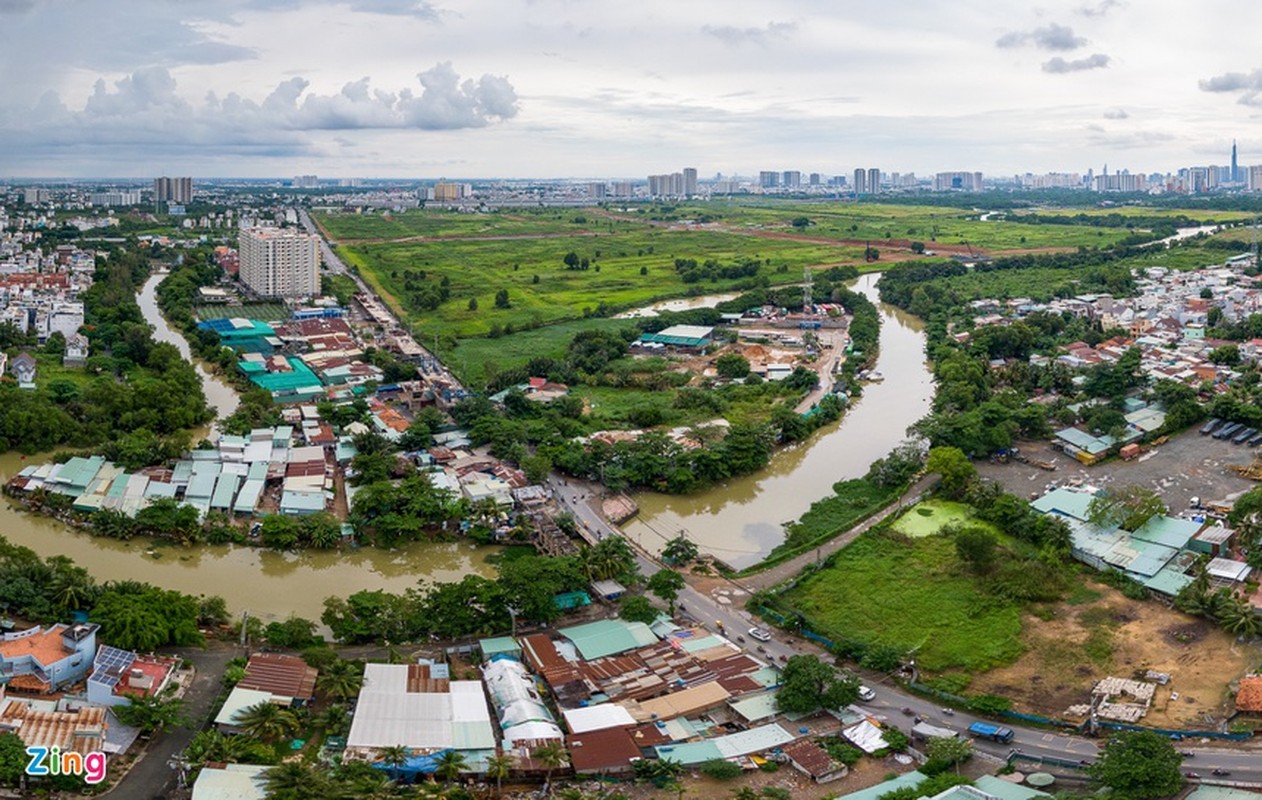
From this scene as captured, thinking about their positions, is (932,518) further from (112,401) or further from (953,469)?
(112,401)

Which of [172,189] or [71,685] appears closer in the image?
[71,685]

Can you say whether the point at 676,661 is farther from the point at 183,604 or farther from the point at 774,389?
the point at 774,389

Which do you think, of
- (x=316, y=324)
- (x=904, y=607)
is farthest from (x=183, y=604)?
(x=316, y=324)

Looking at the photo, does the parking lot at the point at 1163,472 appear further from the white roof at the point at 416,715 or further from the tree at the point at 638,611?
the white roof at the point at 416,715

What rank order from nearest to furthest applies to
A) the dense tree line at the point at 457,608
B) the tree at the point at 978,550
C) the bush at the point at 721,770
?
the bush at the point at 721,770 → the dense tree line at the point at 457,608 → the tree at the point at 978,550

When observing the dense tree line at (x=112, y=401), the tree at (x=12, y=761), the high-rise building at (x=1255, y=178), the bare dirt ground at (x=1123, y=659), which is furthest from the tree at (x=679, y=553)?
the high-rise building at (x=1255, y=178)

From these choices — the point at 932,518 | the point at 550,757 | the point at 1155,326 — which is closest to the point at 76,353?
the point at 550,757
